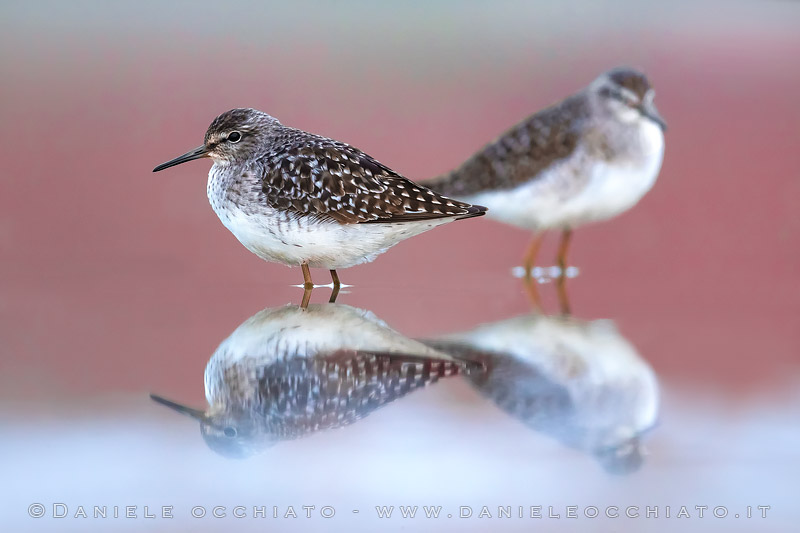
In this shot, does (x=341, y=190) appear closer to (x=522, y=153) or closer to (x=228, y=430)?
(x=228, y=430)

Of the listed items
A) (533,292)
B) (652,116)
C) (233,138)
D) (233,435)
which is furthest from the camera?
(652,116)

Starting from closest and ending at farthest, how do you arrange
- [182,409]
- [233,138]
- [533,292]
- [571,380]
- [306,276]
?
[182,409] → [571,380] → [233,138] → [306,276] → [533,292]

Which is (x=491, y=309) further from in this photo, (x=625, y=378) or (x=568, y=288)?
(x=625, y=378)

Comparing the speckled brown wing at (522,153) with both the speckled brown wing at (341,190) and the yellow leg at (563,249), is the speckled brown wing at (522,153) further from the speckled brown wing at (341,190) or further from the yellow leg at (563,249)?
the speckled brown wing at (341,190)

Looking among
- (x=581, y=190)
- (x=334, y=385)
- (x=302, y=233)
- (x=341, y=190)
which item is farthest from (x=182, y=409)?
(x=581, y=190)

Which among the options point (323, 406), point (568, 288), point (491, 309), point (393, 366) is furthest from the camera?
point (568, 288)

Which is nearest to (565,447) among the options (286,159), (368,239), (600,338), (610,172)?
(600,338)

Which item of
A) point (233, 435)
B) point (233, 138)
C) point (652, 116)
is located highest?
point (652, 116)
